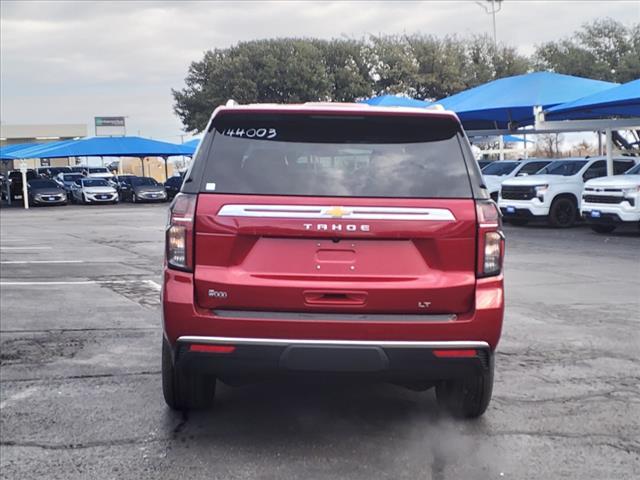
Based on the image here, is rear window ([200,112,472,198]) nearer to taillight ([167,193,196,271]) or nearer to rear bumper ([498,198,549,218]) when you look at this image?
taillight ([167,193,196,271])

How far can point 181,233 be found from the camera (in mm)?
4223

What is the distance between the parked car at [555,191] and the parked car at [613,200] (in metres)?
2.09

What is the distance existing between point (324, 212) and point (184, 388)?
5.24 ft

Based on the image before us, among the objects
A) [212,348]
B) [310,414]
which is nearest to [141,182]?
[310,414]

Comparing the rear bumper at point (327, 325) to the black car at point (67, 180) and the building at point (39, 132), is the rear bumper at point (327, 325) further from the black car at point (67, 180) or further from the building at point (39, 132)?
the building at point (39, 132)

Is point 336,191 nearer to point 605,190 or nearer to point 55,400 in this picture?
point 55,400

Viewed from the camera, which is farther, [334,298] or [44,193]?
[44,193]

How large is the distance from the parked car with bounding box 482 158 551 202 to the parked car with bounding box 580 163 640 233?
4146 mm

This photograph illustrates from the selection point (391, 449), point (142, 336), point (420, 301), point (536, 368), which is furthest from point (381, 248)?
point (142, 336)

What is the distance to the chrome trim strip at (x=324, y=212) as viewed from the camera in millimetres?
4117

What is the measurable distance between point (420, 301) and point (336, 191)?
2.40ft

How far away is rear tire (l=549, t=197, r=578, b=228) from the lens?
65.4 feet

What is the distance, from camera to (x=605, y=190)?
56.0ft

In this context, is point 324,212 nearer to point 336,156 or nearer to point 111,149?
point 336,156
